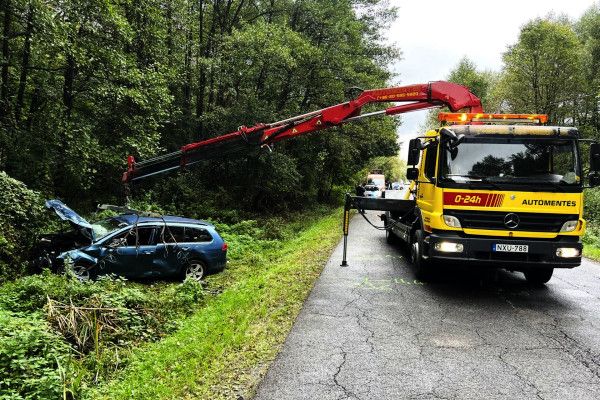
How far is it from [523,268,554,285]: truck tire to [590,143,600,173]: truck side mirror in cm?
222

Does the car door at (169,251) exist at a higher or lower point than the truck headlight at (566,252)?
lower

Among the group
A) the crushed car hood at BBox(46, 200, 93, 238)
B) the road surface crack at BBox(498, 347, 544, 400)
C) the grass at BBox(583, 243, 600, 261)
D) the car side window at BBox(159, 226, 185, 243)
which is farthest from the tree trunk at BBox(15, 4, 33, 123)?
the grass at BBox(583, 243, 600, 261)

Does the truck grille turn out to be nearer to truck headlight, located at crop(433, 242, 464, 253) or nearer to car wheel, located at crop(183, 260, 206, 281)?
truck headlight, located at crop(433, 242, 464, 253)

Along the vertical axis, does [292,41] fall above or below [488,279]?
above

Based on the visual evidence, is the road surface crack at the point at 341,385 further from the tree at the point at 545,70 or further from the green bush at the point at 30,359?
the tree at the point at 545,70

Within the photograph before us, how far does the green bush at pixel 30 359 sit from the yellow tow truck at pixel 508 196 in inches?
223

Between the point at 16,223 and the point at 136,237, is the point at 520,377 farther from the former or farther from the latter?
the point at 16,223

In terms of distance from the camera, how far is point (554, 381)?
179 inches

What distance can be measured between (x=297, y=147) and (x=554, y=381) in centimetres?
2029

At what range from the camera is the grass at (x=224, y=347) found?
4.32m

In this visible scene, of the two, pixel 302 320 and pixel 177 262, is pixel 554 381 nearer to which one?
pixel 302 320

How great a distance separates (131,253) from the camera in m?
9.59

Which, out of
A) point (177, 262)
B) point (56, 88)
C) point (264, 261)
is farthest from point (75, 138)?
point (264, 261)

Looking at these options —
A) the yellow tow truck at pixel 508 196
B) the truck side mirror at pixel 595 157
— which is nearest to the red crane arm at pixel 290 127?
the yellow tow truck at pixel 508 196
